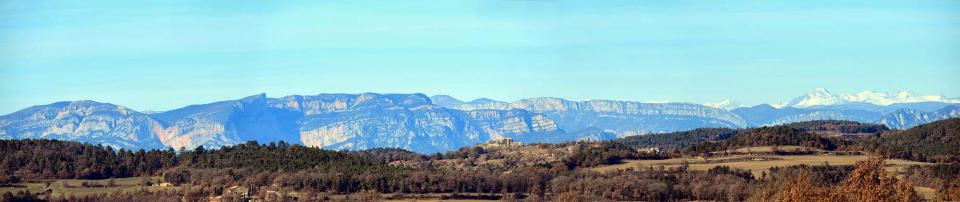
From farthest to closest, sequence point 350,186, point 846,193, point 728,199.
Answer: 1. point 350,186
2. point 728,199
3. point 846,193

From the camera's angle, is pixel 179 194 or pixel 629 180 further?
pixel 629 180

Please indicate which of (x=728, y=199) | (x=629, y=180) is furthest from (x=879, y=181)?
(x=629, y=180)

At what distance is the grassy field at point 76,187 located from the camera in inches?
7062

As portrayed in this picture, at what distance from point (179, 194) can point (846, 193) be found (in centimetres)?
11025

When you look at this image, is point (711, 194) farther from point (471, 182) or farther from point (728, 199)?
point (471, 182)

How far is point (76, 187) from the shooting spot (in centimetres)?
18738

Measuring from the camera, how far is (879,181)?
85.3m

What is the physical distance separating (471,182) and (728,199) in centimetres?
3630

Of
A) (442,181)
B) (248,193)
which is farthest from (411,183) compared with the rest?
(248,193)

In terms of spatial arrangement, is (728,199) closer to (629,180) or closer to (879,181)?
(629,180)

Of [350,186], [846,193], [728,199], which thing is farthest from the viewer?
[350,186]

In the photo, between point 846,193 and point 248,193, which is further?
point 248,193

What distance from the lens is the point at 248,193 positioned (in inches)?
7121

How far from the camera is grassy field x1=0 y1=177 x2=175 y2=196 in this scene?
17938cm
